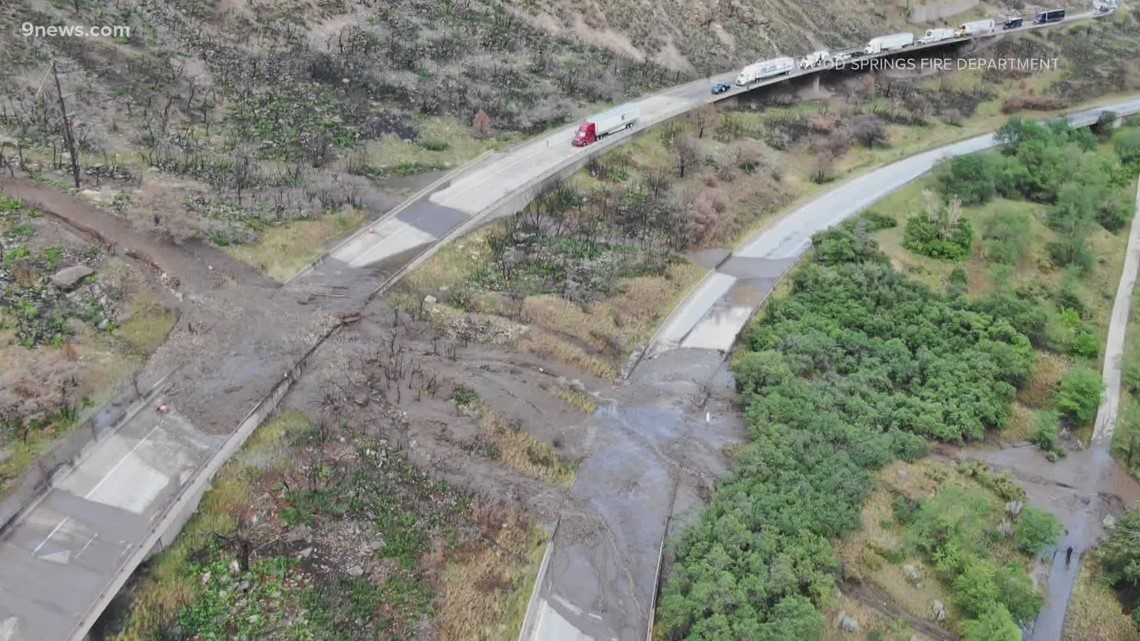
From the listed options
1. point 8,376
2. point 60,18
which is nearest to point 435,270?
point 8,376

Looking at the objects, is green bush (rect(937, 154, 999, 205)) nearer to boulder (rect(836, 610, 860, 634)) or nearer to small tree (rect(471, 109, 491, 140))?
small tree (rect(471, 109, 491, 140))

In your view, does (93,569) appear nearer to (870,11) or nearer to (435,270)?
(435,270)

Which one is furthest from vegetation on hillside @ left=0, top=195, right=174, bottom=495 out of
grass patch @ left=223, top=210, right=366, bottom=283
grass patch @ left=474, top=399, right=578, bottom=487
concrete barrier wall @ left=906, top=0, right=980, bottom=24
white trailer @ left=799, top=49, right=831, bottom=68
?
concrete barrier wall @ left=906, top=0, right=980, bottom=24

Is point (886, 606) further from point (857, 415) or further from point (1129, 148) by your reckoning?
point (1129, 148)

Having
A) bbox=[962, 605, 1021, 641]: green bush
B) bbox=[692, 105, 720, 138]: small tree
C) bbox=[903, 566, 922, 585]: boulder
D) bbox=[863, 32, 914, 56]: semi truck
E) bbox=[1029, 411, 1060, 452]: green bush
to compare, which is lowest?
bbox=[903, 566, 922, 585]: boulder

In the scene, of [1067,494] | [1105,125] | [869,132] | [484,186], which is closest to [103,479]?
[484,186]

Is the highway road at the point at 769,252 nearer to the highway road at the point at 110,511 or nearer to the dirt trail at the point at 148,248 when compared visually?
the highway road at the point at 110,511
